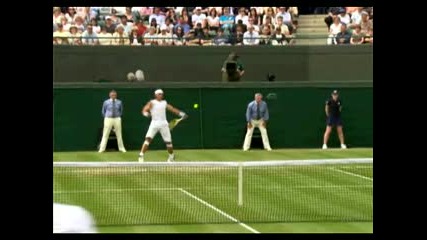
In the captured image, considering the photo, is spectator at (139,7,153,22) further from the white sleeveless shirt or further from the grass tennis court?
the grass tennis court

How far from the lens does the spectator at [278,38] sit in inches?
1375

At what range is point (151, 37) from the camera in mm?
34594

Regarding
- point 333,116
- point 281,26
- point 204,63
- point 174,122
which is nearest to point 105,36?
point 204,63

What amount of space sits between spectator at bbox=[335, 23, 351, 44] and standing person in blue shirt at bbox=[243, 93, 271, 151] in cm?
501

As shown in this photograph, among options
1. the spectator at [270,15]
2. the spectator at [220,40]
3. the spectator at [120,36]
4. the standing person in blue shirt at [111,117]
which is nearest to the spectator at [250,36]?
the spectator at [220,40]

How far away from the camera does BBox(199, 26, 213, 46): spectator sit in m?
35.2

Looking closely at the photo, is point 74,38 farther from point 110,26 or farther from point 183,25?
point 183,25

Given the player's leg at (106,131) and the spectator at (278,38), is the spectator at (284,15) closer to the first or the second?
the spectator at (278,38)

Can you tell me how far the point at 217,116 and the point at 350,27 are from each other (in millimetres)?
7796

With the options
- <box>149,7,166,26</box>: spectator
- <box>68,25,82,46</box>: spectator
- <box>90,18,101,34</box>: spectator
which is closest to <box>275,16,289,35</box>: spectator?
<box>149,7,166,26</box>: spectator
